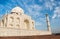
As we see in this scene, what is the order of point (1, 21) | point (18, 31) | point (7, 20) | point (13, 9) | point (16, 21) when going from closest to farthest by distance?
Answer: point (18, 31) → point (7, 20) → point (16, 21) → point (1, 21) → point (13, 9)

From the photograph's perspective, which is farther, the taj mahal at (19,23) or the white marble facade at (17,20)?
the white marble facade at (17,20)

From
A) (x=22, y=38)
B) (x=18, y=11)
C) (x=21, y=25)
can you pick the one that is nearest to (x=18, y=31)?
(x=21, y=25)

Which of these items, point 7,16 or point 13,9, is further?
point 13,9

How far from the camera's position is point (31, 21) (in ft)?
67.8

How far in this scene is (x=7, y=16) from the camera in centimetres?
1823

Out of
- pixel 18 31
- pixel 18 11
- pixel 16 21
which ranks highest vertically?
pixel 18 11

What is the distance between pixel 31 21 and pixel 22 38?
63.6ft

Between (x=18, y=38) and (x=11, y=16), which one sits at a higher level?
(x=11, y=16)

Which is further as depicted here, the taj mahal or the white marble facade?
the white marble facade

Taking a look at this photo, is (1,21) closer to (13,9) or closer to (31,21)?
(13,9)

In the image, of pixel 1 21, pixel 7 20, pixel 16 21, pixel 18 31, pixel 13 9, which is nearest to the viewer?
pixel 18 31

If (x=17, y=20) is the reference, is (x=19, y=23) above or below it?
below

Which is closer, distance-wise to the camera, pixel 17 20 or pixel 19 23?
pixel 19 23

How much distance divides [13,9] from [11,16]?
329 cm
